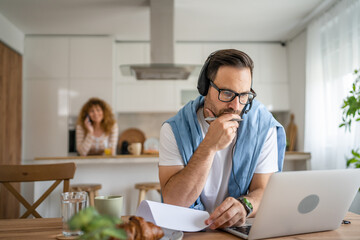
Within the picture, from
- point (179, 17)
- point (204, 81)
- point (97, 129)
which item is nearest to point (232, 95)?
point (204, 81)

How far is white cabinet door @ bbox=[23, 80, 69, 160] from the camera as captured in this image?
15.6 feet

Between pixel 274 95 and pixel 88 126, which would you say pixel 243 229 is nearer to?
pixel 88 126

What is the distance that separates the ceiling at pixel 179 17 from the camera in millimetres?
3791

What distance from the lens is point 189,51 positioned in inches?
202

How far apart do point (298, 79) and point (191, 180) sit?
414 centimetres

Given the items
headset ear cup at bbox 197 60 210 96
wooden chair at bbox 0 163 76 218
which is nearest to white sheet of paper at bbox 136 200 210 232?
headset ear cup at bbox 197 60 210 96

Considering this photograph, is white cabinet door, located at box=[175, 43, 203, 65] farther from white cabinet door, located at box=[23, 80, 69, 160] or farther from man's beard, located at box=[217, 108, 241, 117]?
man's beard, located at box=[217, 108, 241, 117]

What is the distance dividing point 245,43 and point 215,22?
1.01 metres

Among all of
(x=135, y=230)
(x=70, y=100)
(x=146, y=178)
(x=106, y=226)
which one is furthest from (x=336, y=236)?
(x=70, y=100)

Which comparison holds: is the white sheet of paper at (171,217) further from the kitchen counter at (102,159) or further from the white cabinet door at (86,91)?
the white cabinet door at (86,91)

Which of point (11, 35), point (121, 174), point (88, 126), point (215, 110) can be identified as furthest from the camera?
point (11, 35)

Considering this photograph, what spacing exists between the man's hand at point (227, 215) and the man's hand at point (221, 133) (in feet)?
0.80

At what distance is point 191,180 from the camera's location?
1210mm

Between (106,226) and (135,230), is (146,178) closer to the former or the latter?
(135,230)
